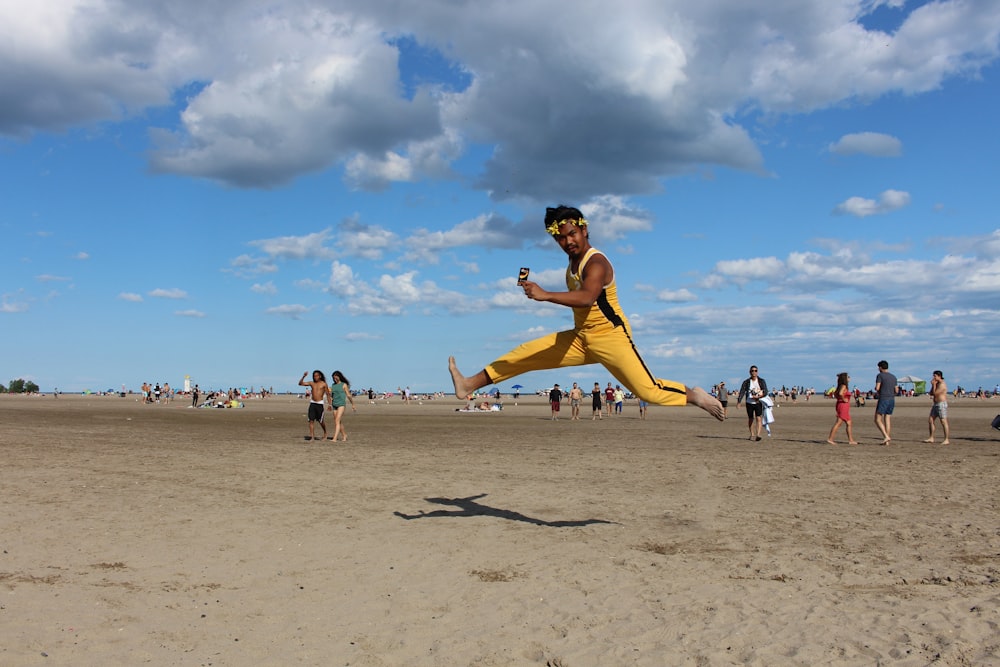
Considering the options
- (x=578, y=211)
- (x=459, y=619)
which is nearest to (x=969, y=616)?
(x=459, y=619)

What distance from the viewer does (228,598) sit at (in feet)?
21.6

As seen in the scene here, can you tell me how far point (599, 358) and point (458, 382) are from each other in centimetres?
148

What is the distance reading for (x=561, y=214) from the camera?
7496mm

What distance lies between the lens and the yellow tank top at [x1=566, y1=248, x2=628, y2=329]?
7418 millimetres

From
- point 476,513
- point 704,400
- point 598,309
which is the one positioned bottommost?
point 476,513

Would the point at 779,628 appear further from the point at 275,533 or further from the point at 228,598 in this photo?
the point at 275,533

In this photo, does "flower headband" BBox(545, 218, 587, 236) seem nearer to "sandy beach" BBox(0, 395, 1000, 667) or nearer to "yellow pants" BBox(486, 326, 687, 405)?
"yellow pants" BBox(486, 326, 687, 405)

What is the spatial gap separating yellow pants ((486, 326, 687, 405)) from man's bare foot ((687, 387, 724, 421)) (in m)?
0.07

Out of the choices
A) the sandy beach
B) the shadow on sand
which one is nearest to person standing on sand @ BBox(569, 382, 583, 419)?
the sandy beach

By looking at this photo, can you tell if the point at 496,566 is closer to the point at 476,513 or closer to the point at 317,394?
the point at 476,513

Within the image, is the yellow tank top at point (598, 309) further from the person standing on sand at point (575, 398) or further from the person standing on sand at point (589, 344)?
the person standing on sand at point (575, 398)

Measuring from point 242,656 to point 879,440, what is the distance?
22.7m

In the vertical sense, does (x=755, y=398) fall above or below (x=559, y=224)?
below

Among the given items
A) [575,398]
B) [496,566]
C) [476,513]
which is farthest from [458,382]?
[575,398]
